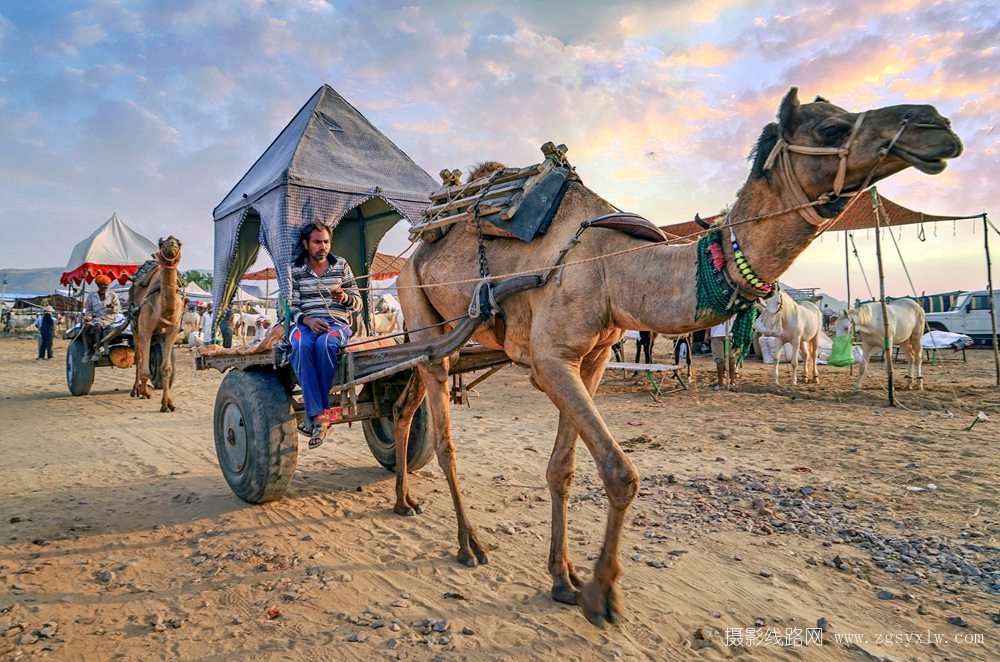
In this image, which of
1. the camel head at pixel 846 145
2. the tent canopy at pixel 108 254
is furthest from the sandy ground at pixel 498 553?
the tent canopy at pixel 108 254

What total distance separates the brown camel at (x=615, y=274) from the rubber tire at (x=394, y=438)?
1391mm

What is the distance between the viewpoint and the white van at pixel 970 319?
21.3 m

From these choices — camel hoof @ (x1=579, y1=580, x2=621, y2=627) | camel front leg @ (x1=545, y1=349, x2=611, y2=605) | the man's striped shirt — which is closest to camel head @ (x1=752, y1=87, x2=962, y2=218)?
camel front leg @ (x1=545, y1=349, x2=611, y2=605)

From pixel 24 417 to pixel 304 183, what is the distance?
272 inches

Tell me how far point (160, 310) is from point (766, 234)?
34.8 ft

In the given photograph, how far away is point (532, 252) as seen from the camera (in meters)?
3.57

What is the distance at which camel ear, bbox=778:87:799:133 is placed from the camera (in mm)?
2465

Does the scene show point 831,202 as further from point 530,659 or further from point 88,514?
point 88,514

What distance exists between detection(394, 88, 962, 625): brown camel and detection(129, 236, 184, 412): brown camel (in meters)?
7.27

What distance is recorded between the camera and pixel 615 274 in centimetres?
309

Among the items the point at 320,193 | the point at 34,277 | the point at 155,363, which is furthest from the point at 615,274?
the point at 34,277

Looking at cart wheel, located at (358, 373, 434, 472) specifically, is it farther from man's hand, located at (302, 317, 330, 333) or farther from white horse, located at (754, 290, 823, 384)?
white horse, located at (754, 290, 823, 384)

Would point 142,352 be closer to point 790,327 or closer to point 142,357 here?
point 142,357

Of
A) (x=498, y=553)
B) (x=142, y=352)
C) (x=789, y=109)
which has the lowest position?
(x=498, y=553)
